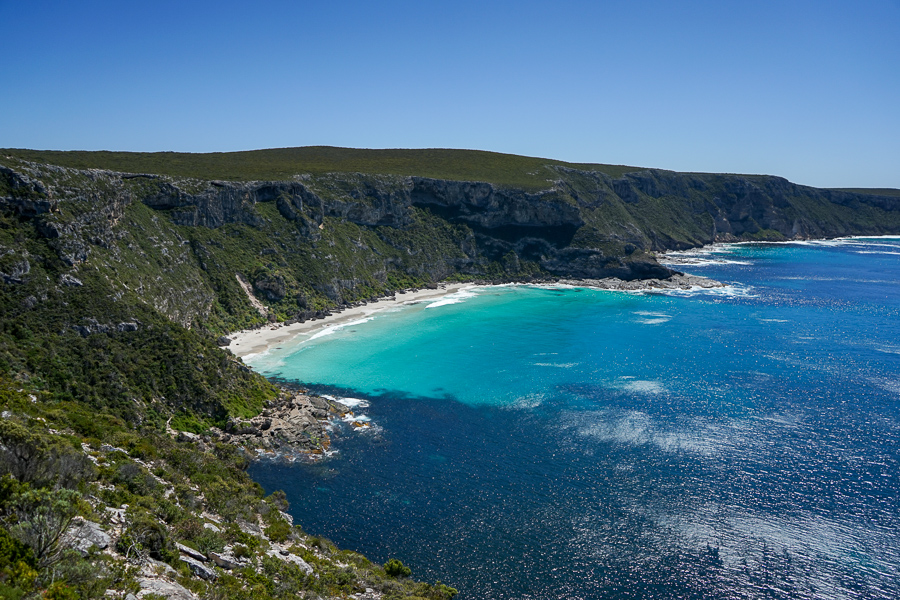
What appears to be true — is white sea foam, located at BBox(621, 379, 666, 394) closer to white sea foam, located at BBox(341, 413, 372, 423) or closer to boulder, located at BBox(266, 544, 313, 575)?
white sea foam, located at BBox(341, 413, 372, 423)

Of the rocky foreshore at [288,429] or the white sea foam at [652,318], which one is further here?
the white sea foam at [652,318]

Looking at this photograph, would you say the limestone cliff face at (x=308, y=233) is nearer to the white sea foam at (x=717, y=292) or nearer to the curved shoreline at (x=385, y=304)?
the curved shoreline at (x=385, y=304)

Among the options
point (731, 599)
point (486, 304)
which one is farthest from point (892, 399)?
point (486, 304)

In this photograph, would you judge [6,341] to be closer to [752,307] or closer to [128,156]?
[128,156]

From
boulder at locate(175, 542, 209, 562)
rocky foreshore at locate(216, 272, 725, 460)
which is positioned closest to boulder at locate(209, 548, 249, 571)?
boulder at locate(175, 542, 209, 562)

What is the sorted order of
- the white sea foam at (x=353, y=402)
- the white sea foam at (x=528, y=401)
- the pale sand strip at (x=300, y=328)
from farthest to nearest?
the pale sand strip at (x=300, y=328) → the white sea foam at (x=353, y=402) → the white sea foam at (x=528, y=401)

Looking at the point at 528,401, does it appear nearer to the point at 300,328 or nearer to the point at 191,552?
the point at 191,552

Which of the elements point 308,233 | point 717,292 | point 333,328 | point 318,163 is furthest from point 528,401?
point 318,163

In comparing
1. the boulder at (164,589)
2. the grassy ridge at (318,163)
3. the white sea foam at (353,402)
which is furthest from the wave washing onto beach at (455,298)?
the boulder at (164,589)
